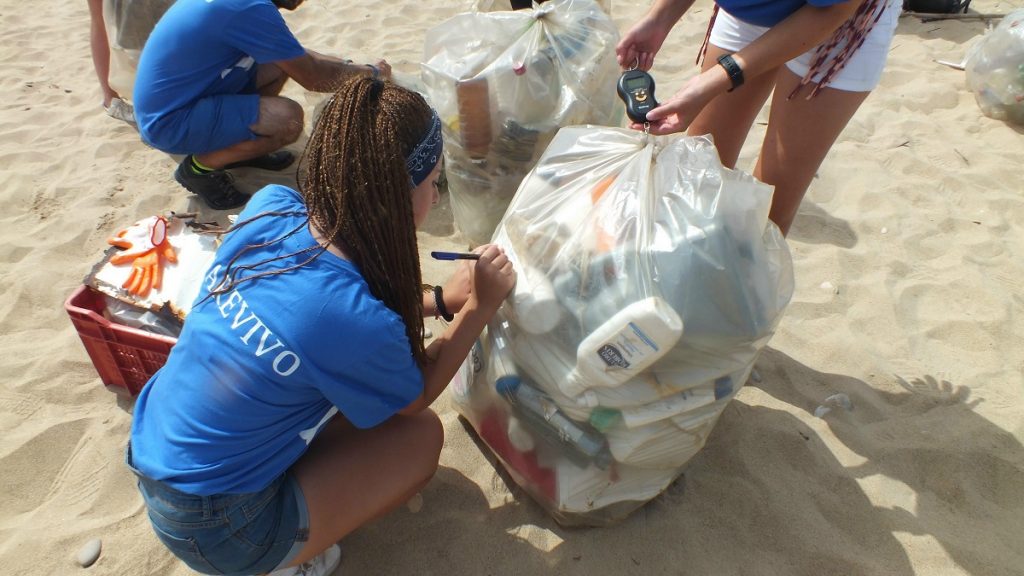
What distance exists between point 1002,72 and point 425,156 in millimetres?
3033

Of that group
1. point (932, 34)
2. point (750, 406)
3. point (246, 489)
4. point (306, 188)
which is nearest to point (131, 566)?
point (246, 489)

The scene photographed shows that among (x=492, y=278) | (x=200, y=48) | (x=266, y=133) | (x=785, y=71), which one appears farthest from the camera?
(x=266, y=133)

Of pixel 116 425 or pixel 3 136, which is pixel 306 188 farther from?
pixel 3 136

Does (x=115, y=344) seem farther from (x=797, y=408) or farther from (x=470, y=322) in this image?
(x=797, y=408)

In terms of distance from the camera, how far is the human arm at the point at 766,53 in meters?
1.45

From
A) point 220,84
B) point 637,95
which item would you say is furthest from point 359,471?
point 220,84

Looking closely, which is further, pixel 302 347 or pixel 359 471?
pixel 359 471

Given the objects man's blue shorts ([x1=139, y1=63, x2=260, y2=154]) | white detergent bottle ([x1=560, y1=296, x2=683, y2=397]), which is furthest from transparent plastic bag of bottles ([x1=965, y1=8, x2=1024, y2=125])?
man's blue shorts ([x1=139, y1=63, x2=260, y2=154])

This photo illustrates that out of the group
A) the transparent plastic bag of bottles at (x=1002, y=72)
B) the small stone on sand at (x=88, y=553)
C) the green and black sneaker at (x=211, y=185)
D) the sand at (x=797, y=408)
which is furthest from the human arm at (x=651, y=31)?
the transparent plastic bag of bottles at (x=1002, y=72)

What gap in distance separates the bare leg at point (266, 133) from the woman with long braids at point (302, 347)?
1.43 meters

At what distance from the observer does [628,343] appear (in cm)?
127

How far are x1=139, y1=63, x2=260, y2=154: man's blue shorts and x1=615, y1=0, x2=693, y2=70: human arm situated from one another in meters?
1.50

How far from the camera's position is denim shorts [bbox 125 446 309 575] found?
127cm

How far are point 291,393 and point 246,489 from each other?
0.23 m
